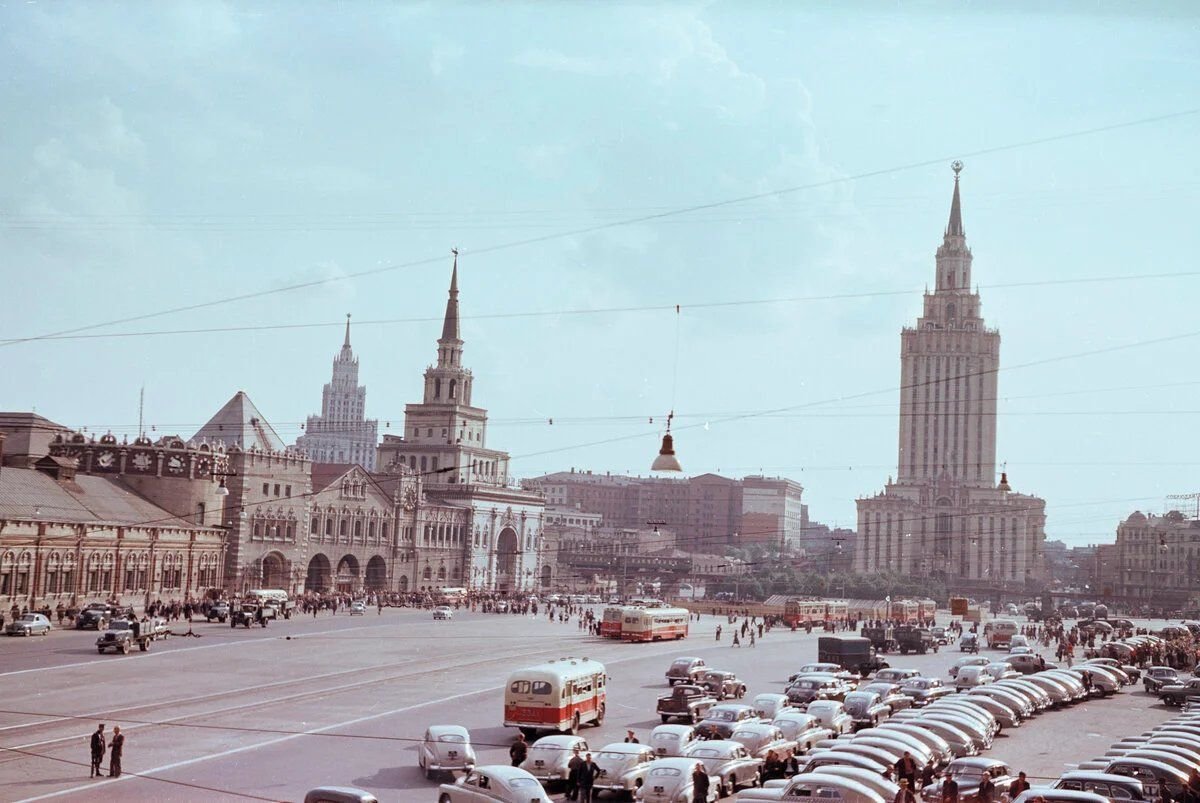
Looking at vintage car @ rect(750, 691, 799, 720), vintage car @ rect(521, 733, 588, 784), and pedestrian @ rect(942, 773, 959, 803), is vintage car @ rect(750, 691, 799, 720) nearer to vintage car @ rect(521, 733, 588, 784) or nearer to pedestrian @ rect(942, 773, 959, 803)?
vintage car @ rect(521, 733, 588, 784)

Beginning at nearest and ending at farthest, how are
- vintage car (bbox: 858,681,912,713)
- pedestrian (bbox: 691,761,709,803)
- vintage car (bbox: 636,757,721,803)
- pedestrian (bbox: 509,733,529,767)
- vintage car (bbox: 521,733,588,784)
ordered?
vintage car (bbox: 636,757,721,803) → pedestrian (bbox: 691,761,709,803) → vintage car (bbox: 521,733,588,784) → pedestrian (bbox: 509,733,529,767) → vintage car (bbox: 858,681,912,713)

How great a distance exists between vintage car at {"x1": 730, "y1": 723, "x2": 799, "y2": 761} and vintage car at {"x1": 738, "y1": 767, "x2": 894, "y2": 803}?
4.90 m

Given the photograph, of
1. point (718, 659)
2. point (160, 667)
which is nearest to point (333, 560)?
point (718, 659)

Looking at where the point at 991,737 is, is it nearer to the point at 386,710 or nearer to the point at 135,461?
the point at 386,710

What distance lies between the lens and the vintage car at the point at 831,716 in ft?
105

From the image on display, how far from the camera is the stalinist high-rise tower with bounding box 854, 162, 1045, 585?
179m

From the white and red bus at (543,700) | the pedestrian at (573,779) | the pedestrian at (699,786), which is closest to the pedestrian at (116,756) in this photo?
the pedestrian at (573,779)

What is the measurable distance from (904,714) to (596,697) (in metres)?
7.98

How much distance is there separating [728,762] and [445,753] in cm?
576

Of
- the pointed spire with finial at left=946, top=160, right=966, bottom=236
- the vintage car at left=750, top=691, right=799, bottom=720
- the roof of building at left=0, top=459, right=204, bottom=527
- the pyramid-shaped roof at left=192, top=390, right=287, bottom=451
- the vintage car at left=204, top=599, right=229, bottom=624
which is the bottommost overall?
the vintage car at left=204, top=599, right=229, bottom=624

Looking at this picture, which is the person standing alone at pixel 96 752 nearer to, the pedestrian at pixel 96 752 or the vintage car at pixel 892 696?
the pedestrian at pixel 96 752

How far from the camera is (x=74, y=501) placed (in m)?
63.6

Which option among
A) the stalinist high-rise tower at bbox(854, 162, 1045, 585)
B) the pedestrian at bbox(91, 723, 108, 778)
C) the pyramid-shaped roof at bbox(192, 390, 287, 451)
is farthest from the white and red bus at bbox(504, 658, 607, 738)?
the stalinist high-rise tower at bbox(854, 162, 1045, 585)

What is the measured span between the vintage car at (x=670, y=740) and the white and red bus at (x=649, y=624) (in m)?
37.1
